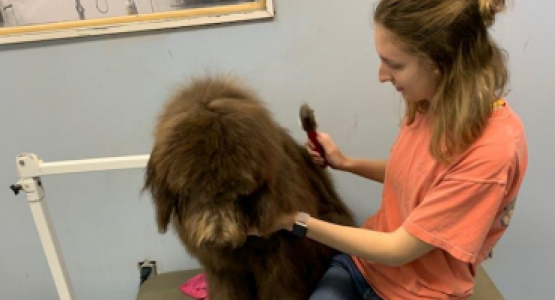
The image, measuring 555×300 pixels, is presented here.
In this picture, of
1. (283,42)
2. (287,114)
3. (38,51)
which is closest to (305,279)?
(287,114)

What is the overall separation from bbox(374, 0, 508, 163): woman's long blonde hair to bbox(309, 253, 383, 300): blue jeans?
1.47 feet

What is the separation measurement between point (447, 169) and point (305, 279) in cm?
48

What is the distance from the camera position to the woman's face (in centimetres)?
90

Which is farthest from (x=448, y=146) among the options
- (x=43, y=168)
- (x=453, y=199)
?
(x=43, y=168)

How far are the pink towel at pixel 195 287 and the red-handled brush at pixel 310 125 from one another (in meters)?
0.61

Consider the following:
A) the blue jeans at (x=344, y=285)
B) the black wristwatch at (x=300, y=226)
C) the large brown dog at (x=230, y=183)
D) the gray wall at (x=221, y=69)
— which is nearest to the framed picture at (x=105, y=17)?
the gray wall at (x=221, y=69)

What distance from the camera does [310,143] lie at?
1.22 m

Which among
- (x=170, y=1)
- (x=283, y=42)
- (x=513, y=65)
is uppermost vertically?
(x=170, y=1)

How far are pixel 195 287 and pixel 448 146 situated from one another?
100cm

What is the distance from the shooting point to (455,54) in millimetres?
878

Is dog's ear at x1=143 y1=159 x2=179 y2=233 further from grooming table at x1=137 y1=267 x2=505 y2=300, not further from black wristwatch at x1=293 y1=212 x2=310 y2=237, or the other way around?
grooming table at x1=137 y1=267 x2=505 y2=300

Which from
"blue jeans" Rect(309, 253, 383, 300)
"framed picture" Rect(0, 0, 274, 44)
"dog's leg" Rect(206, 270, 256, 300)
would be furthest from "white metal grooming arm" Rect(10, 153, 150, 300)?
"blue jeans" Rect(309, 253, 383, 300)

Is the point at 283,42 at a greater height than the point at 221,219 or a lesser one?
greater

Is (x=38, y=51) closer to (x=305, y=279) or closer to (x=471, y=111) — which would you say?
(x=305, y=279)
